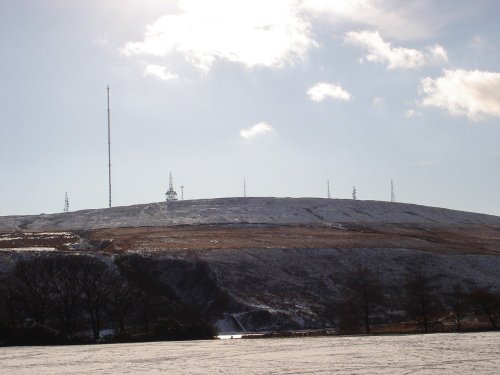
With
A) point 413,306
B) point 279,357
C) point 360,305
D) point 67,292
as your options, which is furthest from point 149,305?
point 279,357

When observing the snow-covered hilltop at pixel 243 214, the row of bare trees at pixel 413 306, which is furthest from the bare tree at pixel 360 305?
the snow-covered hilltop at pixel 243 214

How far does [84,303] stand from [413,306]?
28852mm

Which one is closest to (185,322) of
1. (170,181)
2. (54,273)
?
(54,273)

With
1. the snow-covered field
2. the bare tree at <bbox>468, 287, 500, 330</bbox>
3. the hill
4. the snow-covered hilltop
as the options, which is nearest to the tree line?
the bare tree at <bbox>468, 287, 500, 330</bbox>

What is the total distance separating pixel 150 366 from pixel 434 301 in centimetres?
4125

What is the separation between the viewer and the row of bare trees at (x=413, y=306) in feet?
167

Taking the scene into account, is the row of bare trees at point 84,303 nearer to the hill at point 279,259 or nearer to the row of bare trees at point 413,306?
the hill at point 279,259

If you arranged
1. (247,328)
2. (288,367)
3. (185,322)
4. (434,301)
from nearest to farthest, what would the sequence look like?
(288,367) → (185,322) → (247,328) → (434,301)

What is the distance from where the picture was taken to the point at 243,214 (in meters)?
121

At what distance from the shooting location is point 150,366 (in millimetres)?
28781

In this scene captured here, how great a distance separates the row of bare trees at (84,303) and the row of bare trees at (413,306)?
1362 centimetres

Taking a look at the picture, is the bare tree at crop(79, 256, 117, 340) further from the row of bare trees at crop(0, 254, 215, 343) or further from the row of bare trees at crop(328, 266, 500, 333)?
the row of bare trees at crop(328, 266, 500, 333)

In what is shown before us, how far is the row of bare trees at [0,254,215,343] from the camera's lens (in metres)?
49.7

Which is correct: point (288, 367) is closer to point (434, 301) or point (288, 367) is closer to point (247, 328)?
point (247, 328)
